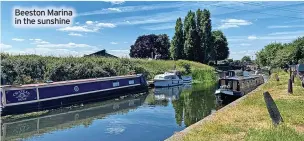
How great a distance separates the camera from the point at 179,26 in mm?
54625

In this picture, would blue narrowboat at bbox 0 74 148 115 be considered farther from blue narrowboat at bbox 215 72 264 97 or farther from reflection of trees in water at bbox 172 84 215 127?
blue narrowboat at bbox 215 72 264 97

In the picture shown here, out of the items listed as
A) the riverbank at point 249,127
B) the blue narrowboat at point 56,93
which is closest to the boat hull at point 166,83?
the blue narrowboat at point 56,93

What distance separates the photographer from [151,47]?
6062cm

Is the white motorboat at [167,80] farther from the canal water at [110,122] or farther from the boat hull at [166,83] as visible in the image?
the canal water at [110,122]

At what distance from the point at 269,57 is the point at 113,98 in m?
55.6

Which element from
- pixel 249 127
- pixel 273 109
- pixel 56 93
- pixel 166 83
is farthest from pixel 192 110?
pixel 166 83

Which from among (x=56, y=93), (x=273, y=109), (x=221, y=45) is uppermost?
(x=221, y=45)

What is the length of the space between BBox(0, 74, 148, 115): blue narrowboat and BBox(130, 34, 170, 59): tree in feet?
121

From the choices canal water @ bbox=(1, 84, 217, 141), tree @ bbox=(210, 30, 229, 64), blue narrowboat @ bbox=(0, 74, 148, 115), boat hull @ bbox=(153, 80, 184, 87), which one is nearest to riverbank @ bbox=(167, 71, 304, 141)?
canal water @ bbox=(1, 84, 217, 141)

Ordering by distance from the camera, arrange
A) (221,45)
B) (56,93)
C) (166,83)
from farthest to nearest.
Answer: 1. (221,45)
2. (166,83)
3. (56,93)

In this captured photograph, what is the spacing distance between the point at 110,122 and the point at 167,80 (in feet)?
56.7

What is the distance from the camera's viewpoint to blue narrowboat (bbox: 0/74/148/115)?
15039mm

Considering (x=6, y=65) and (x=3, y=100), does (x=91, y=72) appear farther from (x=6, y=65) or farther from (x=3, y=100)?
(x=3, y=100)

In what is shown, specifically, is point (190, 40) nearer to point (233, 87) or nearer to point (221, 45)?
point (221, 45)
